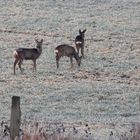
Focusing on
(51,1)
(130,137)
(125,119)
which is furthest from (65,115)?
(51,1)

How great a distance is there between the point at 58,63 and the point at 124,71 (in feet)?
9.83

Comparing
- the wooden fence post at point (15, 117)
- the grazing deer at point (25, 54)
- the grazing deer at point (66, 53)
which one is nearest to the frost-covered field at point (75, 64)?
the grazing deer at point (66, 53)

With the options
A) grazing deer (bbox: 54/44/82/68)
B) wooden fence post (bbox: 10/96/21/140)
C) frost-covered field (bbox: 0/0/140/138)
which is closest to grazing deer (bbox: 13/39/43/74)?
frost-covered field (bbox: 0/0/140/138)

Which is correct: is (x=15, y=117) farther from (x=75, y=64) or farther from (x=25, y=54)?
(x=75, y=64)

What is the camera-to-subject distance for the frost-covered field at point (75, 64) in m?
20.3

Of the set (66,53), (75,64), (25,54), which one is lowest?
(75,64)

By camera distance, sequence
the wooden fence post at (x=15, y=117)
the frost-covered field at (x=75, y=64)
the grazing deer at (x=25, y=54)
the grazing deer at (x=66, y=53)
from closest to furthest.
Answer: the wooden fence post at (x=15, y=117) < the frost-covered field at (x=75, y=64) < the grazing deer at (x=25, y=54) < the grazing deer at (x=66, y=53)

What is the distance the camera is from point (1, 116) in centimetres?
1830

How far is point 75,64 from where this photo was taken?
31312 millimetres

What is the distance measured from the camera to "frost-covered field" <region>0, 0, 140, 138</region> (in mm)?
20344

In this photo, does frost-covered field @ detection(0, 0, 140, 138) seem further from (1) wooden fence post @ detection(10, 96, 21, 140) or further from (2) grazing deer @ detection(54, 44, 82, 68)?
(1) wooden fence post @ detection(10, 96, 21, 140)

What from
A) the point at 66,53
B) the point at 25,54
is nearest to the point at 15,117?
the point at 25,54

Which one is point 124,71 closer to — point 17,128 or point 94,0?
point 17,128

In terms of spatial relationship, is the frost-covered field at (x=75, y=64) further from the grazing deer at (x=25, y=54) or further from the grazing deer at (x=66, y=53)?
the grazing deer at (x=25, y=54)
